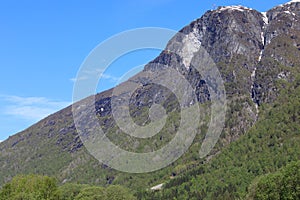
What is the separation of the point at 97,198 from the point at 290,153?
113703mm

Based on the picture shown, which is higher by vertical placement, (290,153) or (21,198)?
(290,153)

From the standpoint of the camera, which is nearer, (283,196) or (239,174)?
(283,196)

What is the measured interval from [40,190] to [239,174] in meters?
129

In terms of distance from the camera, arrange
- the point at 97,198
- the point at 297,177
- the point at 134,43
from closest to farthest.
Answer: the point at 134,43, the point at 297,177, the point at 97,198

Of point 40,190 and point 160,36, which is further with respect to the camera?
point 40,190

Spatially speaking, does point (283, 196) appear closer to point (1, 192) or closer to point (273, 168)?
point (1, 192)

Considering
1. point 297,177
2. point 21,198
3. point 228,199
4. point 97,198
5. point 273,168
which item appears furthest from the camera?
point 273,168

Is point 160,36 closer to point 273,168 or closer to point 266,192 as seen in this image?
point 266,192

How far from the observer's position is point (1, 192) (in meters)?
88.9

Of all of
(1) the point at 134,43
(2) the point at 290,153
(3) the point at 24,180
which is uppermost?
(2) the point at 290,153

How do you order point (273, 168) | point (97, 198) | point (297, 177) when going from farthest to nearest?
point (273, 168) → point (97, 198) → point (297, 177)

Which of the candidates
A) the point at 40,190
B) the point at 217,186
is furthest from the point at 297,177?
the point at 217,186

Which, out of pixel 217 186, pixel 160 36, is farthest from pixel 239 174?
pixel 160 36

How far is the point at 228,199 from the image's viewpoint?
521 ft
